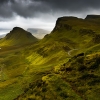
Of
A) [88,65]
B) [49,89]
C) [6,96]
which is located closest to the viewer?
[49,89]

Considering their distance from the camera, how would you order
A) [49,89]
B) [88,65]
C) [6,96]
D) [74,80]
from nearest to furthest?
[49,89]
[74,80]
[88,65]
[6,96]

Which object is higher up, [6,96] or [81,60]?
[81,60]

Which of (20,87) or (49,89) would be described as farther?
(20,87)

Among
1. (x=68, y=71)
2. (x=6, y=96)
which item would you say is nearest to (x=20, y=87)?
(x=6, y=96)

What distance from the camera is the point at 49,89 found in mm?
71812

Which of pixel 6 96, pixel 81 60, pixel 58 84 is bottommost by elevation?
pixel 6 96

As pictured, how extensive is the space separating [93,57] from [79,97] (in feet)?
67.9

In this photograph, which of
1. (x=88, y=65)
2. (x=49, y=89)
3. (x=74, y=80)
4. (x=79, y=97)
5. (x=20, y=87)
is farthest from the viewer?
(x=20, y=87)

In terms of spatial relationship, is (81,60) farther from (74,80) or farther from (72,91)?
(72,91)

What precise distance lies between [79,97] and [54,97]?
6.82 metres

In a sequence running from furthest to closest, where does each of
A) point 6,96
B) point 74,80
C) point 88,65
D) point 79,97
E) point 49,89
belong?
point 6,96, point 88,65, point 74,80, point 49,89, point 79,97

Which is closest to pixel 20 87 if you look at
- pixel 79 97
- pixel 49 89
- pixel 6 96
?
pixel 6 96

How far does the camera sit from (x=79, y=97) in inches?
2618

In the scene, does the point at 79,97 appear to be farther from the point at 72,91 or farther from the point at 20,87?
the point at 20,87
